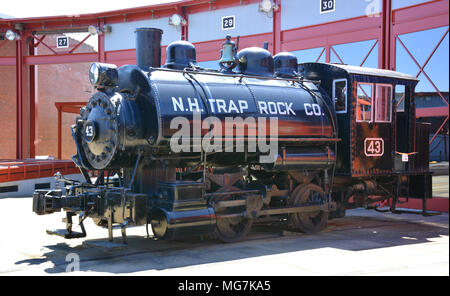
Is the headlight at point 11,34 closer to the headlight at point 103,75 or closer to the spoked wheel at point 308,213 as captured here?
the headlight at point 103,75

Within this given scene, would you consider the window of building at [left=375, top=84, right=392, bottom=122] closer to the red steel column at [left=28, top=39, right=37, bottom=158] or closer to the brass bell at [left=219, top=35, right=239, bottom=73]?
the brass bell at [left=219, top=35, right=239, bottom=73]

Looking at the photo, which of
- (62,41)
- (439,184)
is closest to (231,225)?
(439,184)

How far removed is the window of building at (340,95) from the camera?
9344 mm

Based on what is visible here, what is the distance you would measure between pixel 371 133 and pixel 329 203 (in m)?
1.60

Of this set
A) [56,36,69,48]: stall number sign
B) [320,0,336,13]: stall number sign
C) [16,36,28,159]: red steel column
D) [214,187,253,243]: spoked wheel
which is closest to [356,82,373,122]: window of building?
[214,187,253,243]: spoked wheel

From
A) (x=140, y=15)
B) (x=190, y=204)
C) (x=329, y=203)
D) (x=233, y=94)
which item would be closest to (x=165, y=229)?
(x=190, y=204)

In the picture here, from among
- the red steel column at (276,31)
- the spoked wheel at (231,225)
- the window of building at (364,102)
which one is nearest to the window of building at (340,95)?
the window of building at (364,102)

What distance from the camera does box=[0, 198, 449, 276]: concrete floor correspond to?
6.29 metres

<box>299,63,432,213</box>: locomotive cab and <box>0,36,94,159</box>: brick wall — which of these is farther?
<box>0,36,94,159</box>: brick wall

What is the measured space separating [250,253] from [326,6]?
31.0 ft

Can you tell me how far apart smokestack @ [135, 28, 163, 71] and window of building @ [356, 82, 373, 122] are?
152 inches

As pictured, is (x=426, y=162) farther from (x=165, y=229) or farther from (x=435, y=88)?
(x=165, y=229)

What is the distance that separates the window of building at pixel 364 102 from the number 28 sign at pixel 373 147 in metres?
0.41

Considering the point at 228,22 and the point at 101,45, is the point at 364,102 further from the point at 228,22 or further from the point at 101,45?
the point at 101,45
